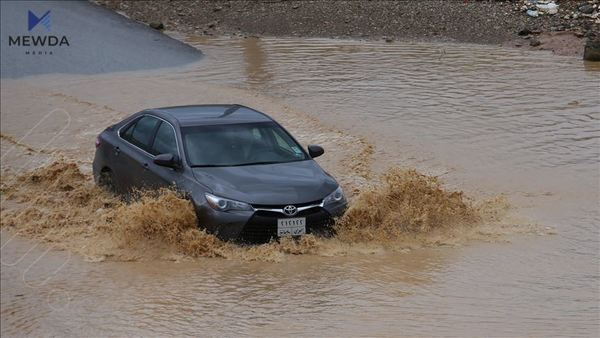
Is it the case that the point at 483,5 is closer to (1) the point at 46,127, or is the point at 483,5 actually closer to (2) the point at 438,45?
(2) the point at 438,45

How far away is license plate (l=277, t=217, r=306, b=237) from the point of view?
10375 mm

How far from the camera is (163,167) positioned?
446 inches

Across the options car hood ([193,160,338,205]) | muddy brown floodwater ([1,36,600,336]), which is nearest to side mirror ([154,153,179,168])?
car hood ([193,160,338,205])

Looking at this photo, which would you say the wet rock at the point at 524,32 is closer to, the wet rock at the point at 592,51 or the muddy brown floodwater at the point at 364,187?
the muddy brown floodwater at the point at 364,187

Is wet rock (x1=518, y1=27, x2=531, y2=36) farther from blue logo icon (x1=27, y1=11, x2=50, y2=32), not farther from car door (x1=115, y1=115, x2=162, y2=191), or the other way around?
car door (x1=115, y1=115, x2=162, y2=191)

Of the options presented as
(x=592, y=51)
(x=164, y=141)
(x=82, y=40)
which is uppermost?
(x=164, y=141)

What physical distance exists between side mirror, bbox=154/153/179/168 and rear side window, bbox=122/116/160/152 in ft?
2.46

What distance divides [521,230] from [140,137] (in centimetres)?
467

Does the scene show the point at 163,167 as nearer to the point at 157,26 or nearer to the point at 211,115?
the point at 211,115

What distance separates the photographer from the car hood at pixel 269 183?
1046 cm

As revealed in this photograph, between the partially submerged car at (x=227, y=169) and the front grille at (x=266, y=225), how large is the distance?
0.01 metres

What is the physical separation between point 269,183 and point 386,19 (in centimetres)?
1982

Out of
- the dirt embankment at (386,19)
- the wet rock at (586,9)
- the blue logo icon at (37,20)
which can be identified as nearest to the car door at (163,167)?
the blue logo icon at (37,20)

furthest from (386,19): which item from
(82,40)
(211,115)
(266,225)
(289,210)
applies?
(266,225)
